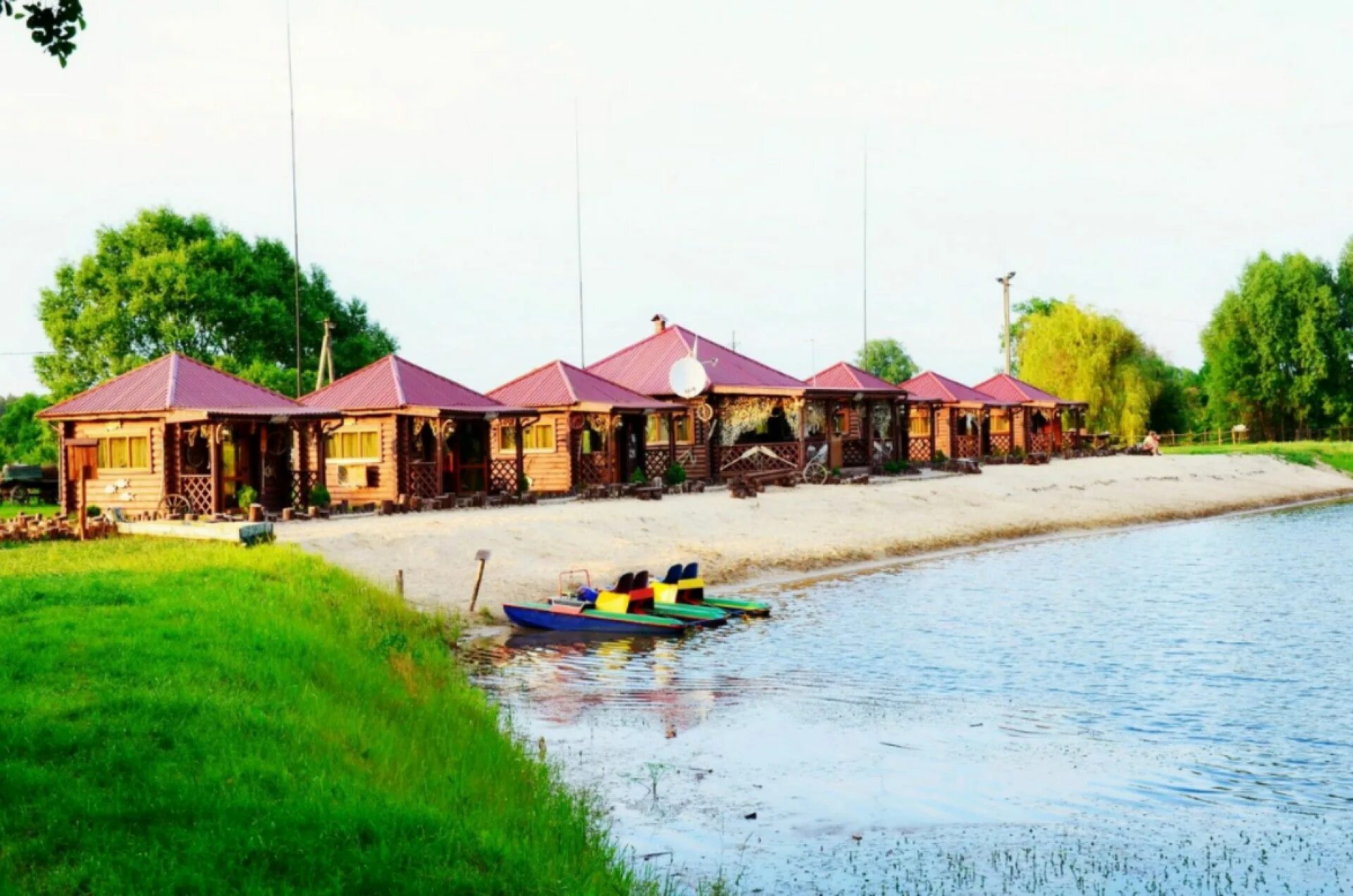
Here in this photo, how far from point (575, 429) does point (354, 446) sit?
658cm

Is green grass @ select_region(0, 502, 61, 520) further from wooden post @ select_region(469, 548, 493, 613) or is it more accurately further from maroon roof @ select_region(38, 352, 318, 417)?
wooden post @ select_region(469, 548, 493, 613)

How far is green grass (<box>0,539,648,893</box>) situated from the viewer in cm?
694

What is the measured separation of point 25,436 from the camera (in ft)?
192

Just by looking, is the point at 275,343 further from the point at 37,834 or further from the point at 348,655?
the point at 37,834

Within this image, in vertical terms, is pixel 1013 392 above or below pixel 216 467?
above

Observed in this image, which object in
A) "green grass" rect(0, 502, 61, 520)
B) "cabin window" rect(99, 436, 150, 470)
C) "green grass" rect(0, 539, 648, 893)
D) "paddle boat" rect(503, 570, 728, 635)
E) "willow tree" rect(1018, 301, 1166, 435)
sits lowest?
"paddle boat" rect(503, 570, 728, 635)

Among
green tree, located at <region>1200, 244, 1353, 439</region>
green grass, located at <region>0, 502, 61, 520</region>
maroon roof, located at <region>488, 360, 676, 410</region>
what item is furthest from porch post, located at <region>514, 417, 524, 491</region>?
green tree, located at <region>1200, 244, 1353, 439</region>

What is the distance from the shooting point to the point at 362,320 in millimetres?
68375

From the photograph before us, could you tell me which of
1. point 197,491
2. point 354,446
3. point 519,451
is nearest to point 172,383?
point 197,491

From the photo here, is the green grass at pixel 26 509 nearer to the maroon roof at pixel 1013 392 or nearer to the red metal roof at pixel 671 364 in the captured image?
the red metal roof at pixel 671 364

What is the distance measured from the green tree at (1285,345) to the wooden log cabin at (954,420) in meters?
22.9

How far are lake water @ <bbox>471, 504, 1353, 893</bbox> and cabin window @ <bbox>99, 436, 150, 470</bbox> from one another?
15.8m

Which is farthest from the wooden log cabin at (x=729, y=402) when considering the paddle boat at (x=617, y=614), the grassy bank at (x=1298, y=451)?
the grassy bank at (x=1298, y=451)

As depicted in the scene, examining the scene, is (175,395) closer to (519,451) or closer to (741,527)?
(519,451)
